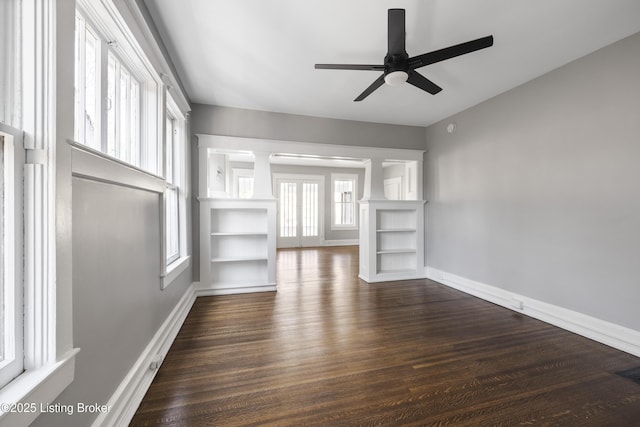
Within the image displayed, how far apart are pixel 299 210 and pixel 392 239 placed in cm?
387

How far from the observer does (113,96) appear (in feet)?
5.14

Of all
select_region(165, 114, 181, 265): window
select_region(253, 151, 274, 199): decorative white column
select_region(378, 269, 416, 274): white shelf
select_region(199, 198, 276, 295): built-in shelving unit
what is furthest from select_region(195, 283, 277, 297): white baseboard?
select_region(378, 269, 416, 274): white shelf

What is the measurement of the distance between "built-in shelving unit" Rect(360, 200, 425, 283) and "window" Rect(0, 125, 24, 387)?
3.74 metres

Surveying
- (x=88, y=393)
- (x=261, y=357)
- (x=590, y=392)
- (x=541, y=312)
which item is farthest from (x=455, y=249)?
(x=88, y=393)

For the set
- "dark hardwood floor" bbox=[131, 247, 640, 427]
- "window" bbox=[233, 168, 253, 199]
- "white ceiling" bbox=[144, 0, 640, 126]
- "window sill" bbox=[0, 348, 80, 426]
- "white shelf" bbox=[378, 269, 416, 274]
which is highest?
"white ceiling" bbox=[144, 0, 640, 126]

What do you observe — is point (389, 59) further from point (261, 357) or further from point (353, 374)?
point (261, 357)

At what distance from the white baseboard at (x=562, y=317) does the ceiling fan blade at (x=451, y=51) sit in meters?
2.58

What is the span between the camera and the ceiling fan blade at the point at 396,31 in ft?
5.20

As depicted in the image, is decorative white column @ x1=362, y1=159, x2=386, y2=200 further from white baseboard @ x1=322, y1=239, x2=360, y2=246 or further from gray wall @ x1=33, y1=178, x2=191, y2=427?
white baseboard @ x1=322, y1=239, x2=360, y2=246

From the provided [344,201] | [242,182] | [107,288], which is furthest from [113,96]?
[344,201]

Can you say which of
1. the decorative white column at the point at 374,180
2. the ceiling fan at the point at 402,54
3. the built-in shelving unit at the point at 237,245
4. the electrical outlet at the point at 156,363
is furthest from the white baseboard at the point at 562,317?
the electrical outlet at the point at 156,363

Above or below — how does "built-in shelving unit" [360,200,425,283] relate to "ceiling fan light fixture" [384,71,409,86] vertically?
below

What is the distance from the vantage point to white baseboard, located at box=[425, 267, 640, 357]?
2.08 meters

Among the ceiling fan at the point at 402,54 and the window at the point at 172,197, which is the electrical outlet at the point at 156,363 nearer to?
the window at the point at 172,197
